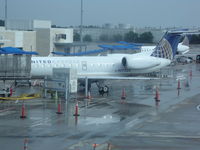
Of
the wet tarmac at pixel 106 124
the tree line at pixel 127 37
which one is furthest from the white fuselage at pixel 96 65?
the tree line at pixel 127 37

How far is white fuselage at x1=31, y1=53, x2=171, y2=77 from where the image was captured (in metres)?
33.2

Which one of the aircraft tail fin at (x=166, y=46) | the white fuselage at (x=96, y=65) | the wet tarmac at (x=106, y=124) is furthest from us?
the aircraft tail fin at (x=166, y=46)

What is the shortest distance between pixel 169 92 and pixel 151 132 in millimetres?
16203

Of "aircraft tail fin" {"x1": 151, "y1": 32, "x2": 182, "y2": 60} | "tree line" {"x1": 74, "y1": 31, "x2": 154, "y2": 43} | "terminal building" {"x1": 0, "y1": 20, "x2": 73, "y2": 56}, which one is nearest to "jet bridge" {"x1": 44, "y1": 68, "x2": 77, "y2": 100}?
"aircraft tail fin" {"x1": 151, "y1": 32, "x2": 182, "y2": 60}

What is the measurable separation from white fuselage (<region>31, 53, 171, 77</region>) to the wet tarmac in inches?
132

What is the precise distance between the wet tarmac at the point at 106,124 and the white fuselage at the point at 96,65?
3.36 m

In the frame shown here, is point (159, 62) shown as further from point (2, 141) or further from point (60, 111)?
point (2, 141)

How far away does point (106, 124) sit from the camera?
66.9 ft

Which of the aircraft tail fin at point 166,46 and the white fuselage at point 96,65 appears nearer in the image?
the white fuselage at point 96,65

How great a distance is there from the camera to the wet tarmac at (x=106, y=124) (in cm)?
1630

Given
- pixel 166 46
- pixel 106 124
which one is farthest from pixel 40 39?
pixel 106 124

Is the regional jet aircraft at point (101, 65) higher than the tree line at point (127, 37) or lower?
lower

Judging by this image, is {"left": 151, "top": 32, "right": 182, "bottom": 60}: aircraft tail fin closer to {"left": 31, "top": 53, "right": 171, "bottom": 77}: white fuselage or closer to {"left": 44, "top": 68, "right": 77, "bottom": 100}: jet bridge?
{"left": 31, "top": 53, "right": 171, "bottom": 77}: white fuselage

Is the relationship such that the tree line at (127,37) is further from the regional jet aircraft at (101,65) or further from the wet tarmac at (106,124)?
the wet tarmac at (106,124)
